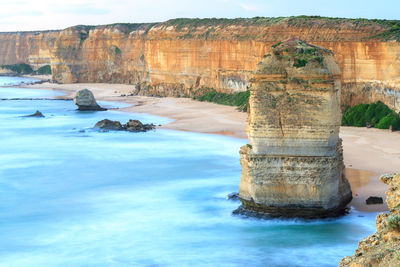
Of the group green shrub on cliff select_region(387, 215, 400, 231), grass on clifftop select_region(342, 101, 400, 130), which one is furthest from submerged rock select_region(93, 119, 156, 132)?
green shrub on cliff select_region(387, 215, 400, 231)

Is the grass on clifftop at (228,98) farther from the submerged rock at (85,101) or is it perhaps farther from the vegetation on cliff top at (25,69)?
the vegetation on cliff top at (25,69)

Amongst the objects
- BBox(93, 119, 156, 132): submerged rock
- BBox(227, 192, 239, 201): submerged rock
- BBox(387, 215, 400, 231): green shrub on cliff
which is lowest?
BBox(227, 192, 239, 201): submerged rock

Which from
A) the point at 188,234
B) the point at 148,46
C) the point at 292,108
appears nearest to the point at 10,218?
the point at 188,234

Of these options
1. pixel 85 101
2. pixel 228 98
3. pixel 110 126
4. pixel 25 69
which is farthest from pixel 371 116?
pixel 25 69

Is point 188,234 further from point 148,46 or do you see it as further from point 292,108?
point 148,46

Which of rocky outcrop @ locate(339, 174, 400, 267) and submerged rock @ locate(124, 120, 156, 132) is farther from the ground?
rocky outcrop @ locate(339, 174, 400, 267)

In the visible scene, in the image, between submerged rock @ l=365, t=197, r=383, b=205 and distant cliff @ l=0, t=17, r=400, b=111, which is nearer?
submerged rock @ l=365, t=197, r=383, b=205

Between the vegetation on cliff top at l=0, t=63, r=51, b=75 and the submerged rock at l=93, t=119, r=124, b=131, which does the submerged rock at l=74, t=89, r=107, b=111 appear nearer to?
A: the submerged rock at l=93, t=119, r=124, b=131
